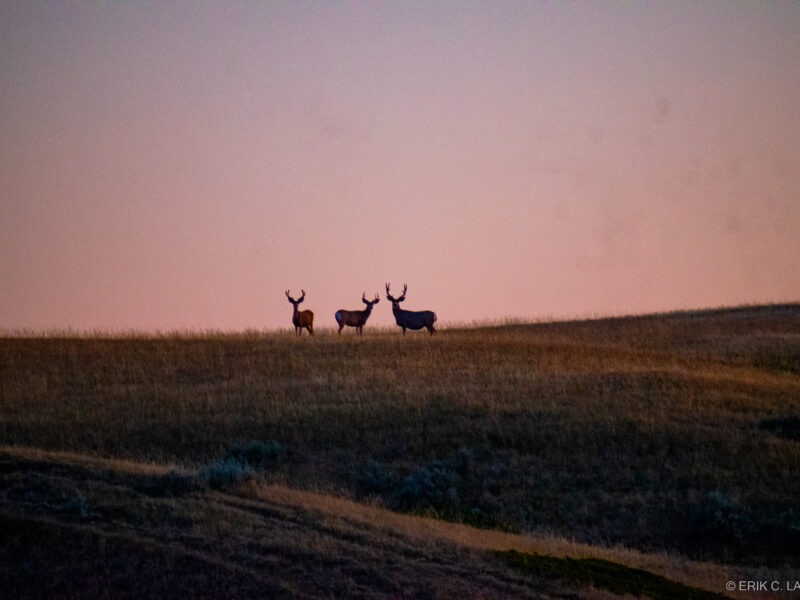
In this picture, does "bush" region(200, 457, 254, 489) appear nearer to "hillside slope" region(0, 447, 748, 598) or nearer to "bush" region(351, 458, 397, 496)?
"hillside slope" region(0, 447, 748, 598)

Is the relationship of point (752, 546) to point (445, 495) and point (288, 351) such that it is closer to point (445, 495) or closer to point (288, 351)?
point (445, 495)

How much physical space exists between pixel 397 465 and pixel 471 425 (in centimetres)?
285

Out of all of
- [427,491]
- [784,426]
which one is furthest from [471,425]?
[784,426]

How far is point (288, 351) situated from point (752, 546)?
63.6 feet

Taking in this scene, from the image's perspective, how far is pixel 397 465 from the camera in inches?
896

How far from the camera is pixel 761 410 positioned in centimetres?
2670

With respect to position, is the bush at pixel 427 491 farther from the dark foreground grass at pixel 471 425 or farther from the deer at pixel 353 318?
the deer at pixel 353 318

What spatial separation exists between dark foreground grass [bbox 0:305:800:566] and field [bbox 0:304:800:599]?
78 millimetres

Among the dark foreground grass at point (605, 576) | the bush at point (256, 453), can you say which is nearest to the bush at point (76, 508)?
the dark foreground grass at point (605, 576)

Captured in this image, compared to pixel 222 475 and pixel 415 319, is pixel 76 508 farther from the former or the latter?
pixel 415 319

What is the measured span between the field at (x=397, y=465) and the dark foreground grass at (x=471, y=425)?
8 cm

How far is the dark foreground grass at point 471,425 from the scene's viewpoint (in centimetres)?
2042

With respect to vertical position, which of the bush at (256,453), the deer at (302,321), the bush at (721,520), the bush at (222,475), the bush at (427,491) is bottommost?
the bush at (721,520)

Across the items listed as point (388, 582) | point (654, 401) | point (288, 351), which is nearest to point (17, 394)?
point (288, 351)
